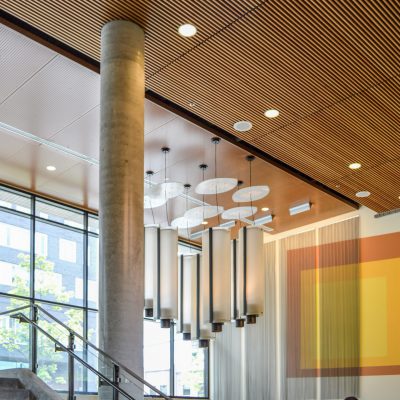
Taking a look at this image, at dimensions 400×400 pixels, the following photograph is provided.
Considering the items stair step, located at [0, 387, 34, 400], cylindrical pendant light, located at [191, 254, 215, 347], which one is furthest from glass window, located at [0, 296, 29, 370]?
cylindrical pendant light, located at [191, 254, 215, 347]

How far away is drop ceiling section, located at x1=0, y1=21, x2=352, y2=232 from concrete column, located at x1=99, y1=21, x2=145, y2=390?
1.74 meters

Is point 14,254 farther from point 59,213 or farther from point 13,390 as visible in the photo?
point 13,390

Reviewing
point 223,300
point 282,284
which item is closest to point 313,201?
point 282,284

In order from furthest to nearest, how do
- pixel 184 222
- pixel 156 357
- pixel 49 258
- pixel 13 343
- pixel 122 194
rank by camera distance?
pixel 156 357 < pixel 49 258 < pixel 184 222 < pixel 13 343 < pixel 122 194

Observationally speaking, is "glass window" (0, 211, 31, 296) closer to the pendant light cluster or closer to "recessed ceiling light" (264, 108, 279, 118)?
the pendant light cluster

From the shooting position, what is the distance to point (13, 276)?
50.4ft

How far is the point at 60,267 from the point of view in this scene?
54.0 feet

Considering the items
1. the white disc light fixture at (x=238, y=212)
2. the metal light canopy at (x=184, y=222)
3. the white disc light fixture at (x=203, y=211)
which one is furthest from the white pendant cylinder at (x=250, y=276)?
the metal light canopy at (x=184, y=222)

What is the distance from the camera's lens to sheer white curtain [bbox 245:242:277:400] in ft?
60.3

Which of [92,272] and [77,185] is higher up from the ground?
[77,185]

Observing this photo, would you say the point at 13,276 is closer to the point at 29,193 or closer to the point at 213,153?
the point at 29,193

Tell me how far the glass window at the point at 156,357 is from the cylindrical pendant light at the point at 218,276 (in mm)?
6410

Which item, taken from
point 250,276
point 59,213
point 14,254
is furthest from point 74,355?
point 59,213

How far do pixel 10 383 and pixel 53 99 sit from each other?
494cm
